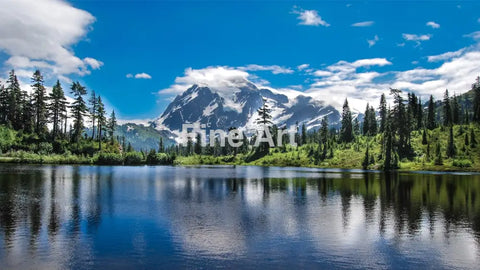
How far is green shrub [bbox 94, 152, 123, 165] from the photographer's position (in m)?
139

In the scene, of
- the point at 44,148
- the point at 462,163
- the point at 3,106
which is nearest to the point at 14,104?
the point at 3,106

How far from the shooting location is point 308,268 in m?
19.9

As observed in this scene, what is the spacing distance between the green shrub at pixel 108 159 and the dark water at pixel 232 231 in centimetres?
9390

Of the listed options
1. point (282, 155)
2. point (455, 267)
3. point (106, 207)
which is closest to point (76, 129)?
point (282, 155)

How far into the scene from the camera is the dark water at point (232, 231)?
21.2 meters

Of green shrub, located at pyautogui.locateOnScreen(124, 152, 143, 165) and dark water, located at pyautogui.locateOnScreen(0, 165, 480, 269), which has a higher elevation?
green shrub, located at pyautogui.locateOnScreen(124, 152, 143, 165)

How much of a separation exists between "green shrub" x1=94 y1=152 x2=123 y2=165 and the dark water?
93.9 meters

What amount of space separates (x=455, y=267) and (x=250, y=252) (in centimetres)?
1265

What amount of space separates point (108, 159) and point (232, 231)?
12681 centimetres

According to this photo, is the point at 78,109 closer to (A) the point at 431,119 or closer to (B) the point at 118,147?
(B) the point at 118,147

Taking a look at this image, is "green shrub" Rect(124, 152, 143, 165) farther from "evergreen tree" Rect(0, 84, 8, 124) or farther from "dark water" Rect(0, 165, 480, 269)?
"dark water" Rect(0, 165, 480, 269)

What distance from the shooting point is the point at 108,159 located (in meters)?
142

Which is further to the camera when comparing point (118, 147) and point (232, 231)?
point (118, 147)

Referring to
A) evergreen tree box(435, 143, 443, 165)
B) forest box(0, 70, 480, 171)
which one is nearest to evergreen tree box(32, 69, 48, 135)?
forest box(0, 70, 480, 171)
